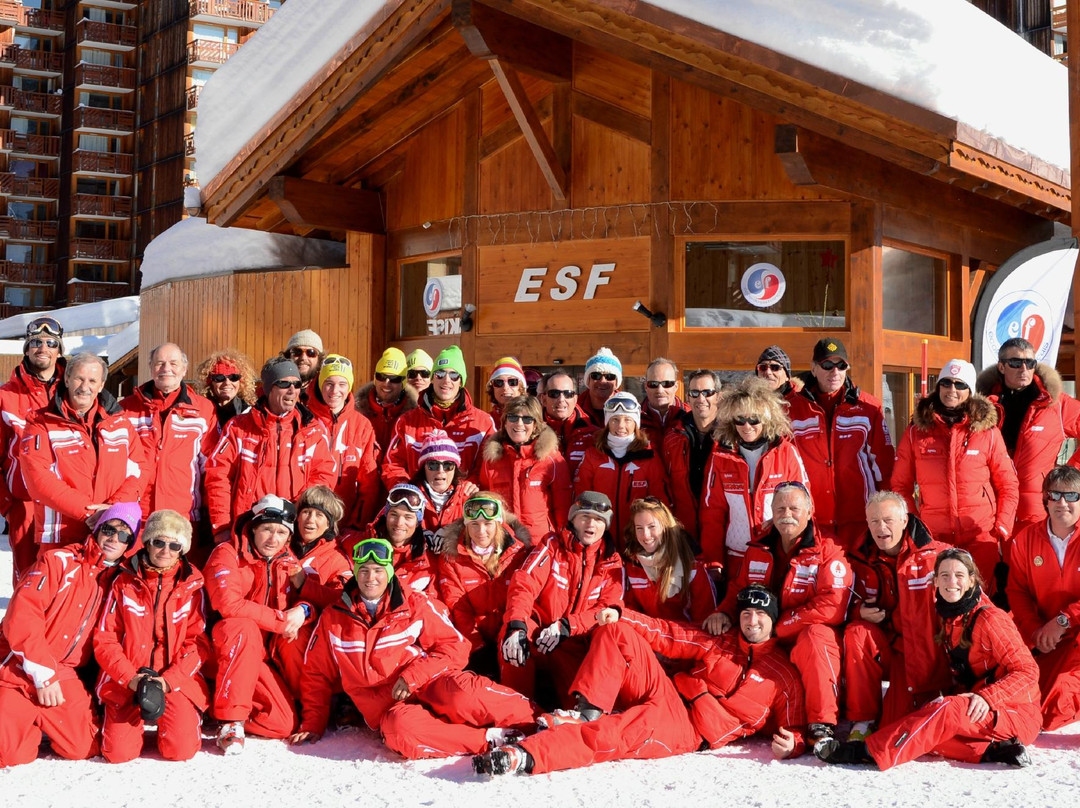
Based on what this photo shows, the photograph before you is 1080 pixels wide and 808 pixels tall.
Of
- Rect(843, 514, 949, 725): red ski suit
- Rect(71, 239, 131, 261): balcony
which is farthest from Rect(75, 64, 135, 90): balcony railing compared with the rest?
Rect(843, 514, 949, 725): red ski suit

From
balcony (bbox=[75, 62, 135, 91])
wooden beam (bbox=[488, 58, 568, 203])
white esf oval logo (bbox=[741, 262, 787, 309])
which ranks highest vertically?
balcony (bbox=[75, 62, 135, 91])

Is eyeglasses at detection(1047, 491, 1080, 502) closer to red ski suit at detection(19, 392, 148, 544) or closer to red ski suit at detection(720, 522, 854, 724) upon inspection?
red ski suit at detection(720, 522, 854, 724)

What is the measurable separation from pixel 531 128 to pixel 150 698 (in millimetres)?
5995

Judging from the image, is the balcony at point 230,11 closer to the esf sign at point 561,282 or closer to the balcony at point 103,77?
the balcony at point 103,77

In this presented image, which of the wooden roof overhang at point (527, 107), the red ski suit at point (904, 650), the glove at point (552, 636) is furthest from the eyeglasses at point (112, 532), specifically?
the wooden roof overhang at point (527, 107)

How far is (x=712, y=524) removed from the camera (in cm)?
528

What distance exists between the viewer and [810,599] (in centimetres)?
478

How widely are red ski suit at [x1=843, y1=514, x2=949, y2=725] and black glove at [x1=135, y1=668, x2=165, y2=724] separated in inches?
113

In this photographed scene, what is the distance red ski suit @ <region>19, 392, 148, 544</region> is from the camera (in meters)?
5.07

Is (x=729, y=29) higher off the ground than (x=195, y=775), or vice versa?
(x=729, y=29)

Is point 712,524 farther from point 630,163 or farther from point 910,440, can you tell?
point 630,163

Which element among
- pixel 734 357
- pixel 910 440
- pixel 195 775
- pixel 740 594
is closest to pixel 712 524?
pixel 740 594

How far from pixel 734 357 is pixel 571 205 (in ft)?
6.52

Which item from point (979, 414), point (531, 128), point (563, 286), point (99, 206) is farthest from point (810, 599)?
point (99, 206)
